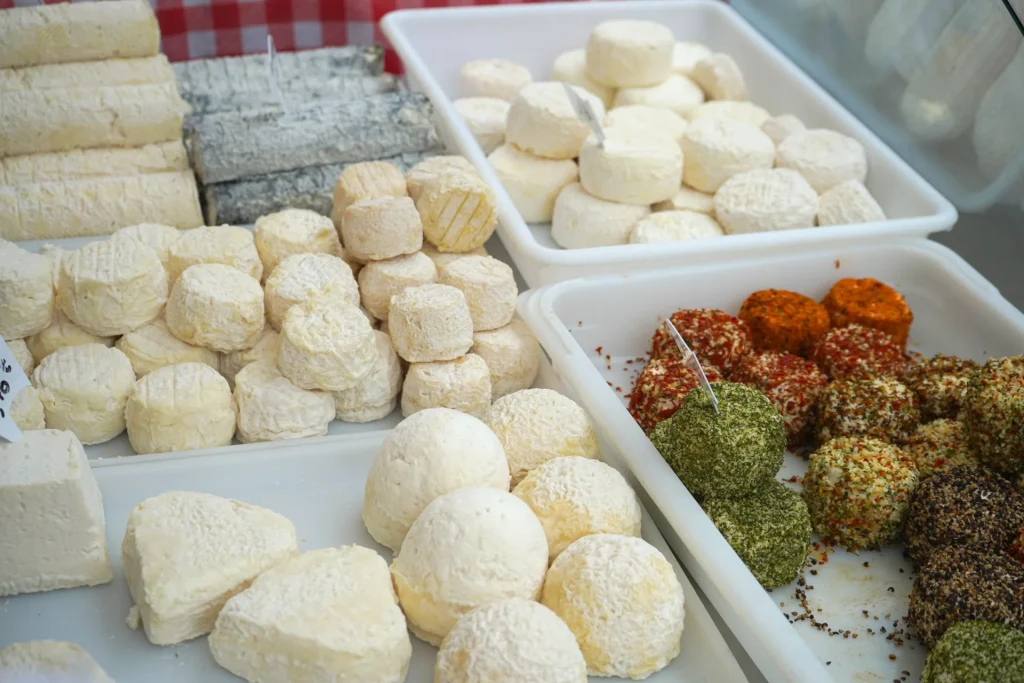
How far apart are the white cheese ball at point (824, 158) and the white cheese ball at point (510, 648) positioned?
149 centimetres

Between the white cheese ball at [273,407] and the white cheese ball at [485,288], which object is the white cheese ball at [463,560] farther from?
the white cheese ball at [485,288]

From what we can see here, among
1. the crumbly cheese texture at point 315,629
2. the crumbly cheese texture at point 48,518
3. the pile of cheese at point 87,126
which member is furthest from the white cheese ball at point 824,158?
the crumbly cheese texture at point 48,518

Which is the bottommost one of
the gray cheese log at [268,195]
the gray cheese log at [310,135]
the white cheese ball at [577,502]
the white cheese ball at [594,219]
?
the white cheese ball at [577,502]

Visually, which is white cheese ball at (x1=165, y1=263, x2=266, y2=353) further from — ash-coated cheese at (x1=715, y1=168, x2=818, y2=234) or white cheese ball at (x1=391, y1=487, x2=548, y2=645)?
ash-coated cheese at (x1=715, y1=168, x2=818, y2=234)

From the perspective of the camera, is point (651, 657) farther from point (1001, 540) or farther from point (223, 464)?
point (223, 464)

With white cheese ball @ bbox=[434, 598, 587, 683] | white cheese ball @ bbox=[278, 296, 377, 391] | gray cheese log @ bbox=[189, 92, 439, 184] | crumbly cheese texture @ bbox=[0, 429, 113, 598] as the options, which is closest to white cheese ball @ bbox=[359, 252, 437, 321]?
white cheese ball @ bbox=[278, 296, 377, 391]

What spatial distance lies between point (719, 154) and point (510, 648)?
148 centimetres

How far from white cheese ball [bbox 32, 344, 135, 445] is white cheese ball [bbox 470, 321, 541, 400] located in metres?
0.66

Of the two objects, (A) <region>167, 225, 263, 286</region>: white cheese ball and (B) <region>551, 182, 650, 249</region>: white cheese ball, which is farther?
(B) <region>551, 182, 650, 249</region>: white cheese ball

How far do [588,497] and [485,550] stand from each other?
8.6 inches

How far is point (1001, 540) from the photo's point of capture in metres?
1.56

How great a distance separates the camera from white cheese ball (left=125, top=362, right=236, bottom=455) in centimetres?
168

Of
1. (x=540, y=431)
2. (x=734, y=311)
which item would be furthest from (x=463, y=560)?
(x=734, y=311)

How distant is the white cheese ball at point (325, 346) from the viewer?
1714 mm
